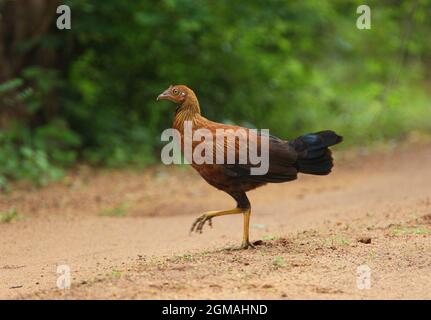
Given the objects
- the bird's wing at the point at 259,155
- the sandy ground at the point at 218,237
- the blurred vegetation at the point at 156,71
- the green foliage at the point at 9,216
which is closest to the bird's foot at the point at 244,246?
the sandy ground at the point at 218,237

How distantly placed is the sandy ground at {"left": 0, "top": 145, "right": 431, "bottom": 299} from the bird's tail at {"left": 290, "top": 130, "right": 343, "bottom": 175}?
0.74 meters

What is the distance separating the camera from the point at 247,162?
23.8ft

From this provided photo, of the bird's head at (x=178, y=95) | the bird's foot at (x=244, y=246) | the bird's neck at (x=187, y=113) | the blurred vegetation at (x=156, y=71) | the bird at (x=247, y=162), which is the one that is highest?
the blurred vegetation at (x=156, y=71)

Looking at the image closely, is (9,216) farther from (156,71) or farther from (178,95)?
(156,71)

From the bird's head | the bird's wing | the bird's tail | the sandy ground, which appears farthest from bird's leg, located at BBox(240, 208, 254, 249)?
the bird's head

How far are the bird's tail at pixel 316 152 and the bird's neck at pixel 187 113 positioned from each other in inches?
38.7

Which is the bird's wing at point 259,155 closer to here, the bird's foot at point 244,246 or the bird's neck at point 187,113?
the bird's neck at point 187,113

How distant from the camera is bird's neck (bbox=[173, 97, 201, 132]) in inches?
296

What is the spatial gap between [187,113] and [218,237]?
79.0 inches

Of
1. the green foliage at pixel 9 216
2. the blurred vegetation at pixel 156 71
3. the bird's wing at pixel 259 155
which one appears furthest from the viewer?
the blurred vegetation at pixel 156 71

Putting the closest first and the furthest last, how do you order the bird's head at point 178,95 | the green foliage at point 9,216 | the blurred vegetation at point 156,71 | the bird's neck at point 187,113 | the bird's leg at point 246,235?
the bird's leg at point 246,235 < the bird's neck at point 187,113 < the bird's head at point 178,95 < the green foliage at point 9,216 < the blurred vegetation at point 156,71

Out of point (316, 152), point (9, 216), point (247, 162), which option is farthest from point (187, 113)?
point (9, 216)

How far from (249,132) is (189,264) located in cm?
155

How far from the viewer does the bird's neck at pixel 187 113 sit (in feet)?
24.6
